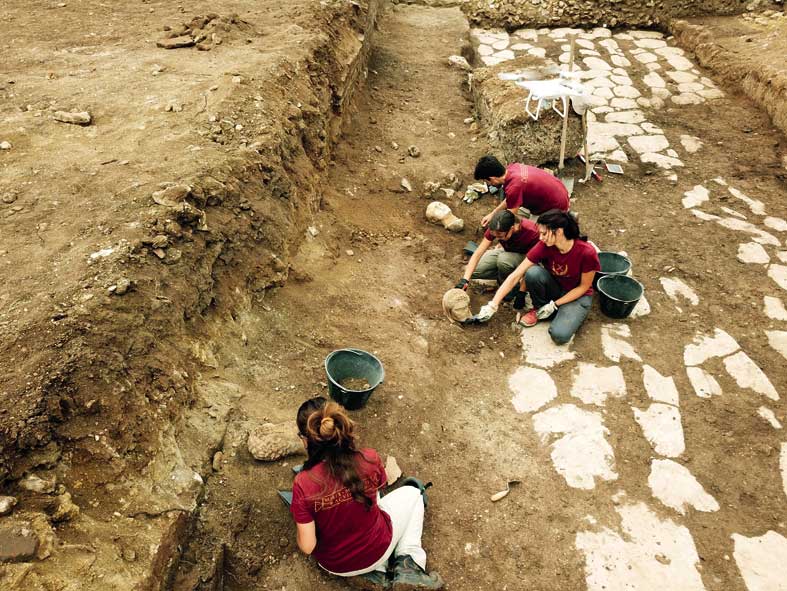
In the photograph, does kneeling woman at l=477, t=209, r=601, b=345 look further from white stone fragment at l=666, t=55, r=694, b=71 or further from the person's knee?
white stone fragment at l=666, t=55, r=694, b=71

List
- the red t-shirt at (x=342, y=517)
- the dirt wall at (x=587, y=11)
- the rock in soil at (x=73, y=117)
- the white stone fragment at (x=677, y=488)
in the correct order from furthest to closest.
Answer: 1. the dirt wall at (x=587, y=11)
2. the rock in soil at (x=73, y=117)
3. the white stone fragment at (x=677, y=488)
4. the red t-shirt at (x=342, y=517)

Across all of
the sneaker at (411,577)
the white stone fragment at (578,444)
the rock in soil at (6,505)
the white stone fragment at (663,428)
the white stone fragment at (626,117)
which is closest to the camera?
the rock in soil at (6,505)

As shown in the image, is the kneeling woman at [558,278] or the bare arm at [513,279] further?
the bare arm at [513,279]

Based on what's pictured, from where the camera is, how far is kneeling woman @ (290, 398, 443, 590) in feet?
7.80

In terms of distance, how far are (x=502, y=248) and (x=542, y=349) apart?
1036 millimetres

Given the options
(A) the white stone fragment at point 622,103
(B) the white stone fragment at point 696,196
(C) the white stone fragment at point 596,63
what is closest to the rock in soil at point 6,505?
(B) the white stone fragment at point 696,196

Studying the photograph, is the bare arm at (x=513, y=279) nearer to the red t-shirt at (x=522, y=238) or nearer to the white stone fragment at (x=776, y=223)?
the red t-shirt at (x=522, y=238)

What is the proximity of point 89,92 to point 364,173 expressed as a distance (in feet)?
8.79

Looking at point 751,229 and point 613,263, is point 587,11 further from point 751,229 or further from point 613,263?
point 613,263

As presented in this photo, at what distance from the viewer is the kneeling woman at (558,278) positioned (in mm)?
4051

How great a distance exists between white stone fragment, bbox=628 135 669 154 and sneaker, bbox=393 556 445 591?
5.66 meters

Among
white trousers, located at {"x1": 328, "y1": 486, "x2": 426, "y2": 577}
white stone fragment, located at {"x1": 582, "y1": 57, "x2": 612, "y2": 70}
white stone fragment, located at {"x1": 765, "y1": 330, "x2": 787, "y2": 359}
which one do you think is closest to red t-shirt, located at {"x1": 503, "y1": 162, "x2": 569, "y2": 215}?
white stone fragment, located at {"x1": 765, "y1": 330, "x2": 787, "y2": 359}

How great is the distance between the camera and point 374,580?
2754mm

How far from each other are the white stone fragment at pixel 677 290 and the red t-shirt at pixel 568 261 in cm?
88
